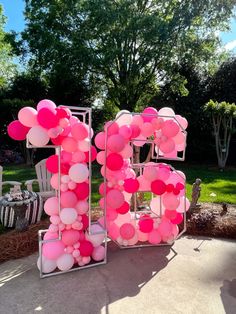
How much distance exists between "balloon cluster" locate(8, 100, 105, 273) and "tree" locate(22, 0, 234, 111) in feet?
31.2

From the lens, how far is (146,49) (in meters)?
12.8

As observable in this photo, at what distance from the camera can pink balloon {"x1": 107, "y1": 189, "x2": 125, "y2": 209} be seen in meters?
3.23

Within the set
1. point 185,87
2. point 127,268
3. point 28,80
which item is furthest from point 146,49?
point 127,268

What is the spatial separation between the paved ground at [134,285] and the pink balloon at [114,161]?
1075mm

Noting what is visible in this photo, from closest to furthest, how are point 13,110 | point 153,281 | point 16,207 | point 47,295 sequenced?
point 47,295 < point 153,281 < point 16,207 < point 13,110

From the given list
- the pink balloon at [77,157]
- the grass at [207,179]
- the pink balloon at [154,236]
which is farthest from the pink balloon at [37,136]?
the grass at [207,179]

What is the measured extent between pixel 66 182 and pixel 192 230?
2075mm

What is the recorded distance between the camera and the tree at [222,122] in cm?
932

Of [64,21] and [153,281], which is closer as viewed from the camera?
[153,281]

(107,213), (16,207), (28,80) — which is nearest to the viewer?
(107,213)

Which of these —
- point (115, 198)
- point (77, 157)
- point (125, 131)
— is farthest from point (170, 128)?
point (77, 157)

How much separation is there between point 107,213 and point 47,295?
3.67 ft

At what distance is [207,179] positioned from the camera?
819 centimetres

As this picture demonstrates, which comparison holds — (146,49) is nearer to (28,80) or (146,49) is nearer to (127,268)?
(28,80)
